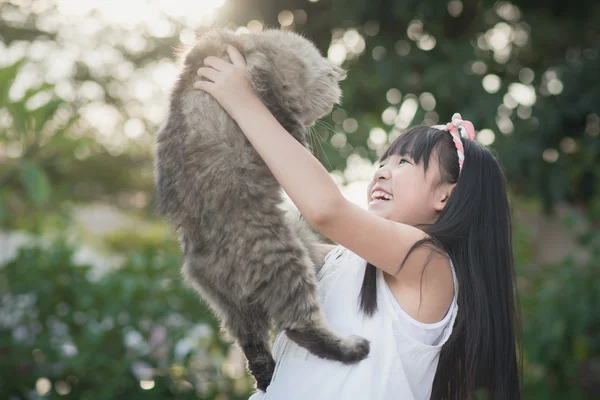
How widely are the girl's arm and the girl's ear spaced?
0.96 feet

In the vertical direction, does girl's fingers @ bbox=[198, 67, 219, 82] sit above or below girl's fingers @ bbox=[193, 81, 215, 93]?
above

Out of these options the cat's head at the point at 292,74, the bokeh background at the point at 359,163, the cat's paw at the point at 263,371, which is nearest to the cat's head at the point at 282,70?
the cat's head at the point at 292,74

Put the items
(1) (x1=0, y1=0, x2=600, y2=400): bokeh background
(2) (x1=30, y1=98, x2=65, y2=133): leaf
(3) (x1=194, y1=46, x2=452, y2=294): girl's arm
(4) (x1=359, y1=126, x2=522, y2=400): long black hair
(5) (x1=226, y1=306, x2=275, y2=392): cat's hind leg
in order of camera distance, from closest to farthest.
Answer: (3) (x1=194, y1=46, x2=452, y2=294): girl's arm < (5) (x1=226, y1=306, x2=275, y2=392): cat's hind leg < (4) (x1=359, y1=126, x2=522, y2=400): long black hair < (1) (x1=0, y1=0, x2=600, y2=400): bokeh background < (2) (x1=30, y1=98, x2=65, y2=133): leaf

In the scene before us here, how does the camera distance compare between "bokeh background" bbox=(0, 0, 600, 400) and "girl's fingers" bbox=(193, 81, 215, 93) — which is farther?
"bokeh background" bbox=(0, 0, 600, 400)

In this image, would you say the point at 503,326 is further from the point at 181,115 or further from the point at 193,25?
the point at 193,25

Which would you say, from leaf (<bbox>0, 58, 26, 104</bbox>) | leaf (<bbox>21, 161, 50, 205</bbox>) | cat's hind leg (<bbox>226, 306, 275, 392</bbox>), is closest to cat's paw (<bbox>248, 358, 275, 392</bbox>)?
cat's hind leg (<bbox>226, 306, 275, 392</bbox>)

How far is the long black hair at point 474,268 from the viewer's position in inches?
66.2

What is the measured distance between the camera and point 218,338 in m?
3.77

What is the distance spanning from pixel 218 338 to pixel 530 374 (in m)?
2.41

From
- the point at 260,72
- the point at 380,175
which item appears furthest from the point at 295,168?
the point at 380,175

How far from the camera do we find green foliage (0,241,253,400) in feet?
12.0

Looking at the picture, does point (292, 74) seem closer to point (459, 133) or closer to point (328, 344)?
point (459, 133)

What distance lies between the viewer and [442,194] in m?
1.76

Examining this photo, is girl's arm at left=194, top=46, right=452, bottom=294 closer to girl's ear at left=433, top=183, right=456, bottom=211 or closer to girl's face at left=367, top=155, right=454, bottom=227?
girl's face at left=367, top=155, right=454, bottom=227
